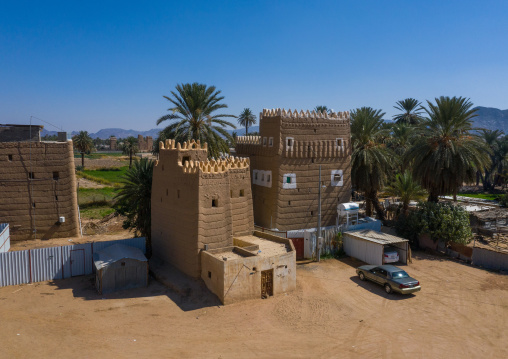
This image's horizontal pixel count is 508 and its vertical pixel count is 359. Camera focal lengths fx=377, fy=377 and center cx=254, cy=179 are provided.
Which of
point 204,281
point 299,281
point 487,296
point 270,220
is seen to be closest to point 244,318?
point 204,281

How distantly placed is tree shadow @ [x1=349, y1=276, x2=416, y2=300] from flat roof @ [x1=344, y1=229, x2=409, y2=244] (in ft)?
10.9

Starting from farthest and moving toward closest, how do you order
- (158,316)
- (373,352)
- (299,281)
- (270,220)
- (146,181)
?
(270,220)
(146,181)
(299,281)
(158,316)
(373,352)

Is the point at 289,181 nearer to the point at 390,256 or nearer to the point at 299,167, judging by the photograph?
the point at 299,167

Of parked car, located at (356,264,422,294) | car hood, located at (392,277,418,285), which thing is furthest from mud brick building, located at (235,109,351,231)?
car hood, located at (392,277,418,285)

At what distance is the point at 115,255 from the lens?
1961 centimetres

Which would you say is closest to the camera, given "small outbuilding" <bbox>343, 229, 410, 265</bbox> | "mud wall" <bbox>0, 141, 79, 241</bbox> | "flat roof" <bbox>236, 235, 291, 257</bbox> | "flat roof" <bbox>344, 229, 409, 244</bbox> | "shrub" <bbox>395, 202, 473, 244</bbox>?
"flat roof" <bbox>236, 235, 291, 257</bbox>

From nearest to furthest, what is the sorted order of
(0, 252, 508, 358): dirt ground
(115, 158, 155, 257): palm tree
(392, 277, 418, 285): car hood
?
(0, 252, 508, 358): dirt ground < (392, 277, 418, 285): car hood < (115, 158, 155, 257): palm tree

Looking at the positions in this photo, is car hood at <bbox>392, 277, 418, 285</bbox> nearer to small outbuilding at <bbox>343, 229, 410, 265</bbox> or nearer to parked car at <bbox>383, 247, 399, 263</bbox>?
small outbuilding at <bbox>343, 229, 410, 265</bbox>

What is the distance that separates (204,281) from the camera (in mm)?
19000

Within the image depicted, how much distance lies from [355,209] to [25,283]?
20.9m

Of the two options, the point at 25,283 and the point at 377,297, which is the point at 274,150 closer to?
the point at 377,297

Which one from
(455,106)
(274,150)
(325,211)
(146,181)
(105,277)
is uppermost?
(455,106)

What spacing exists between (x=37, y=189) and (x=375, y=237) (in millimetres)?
21616

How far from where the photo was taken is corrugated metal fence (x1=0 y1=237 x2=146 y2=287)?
19.0 meters
